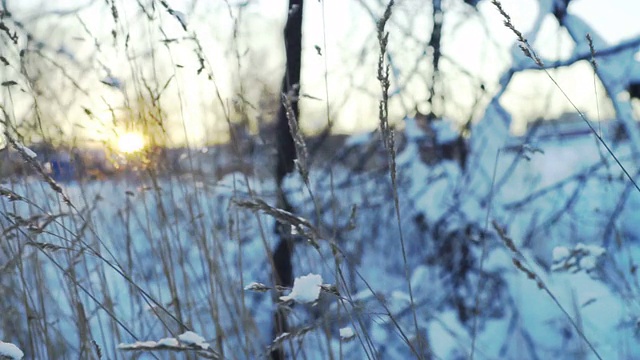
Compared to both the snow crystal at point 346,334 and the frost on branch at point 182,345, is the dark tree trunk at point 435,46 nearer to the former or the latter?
the snow crystal at point 346,334

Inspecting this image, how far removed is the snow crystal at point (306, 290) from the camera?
2.65 ft

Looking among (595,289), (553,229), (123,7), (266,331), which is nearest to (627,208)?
(595,289)

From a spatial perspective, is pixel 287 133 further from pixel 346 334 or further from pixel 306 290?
pixel 306 290

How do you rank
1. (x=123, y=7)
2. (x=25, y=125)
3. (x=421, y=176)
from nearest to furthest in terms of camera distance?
(x=123, y=7)
(x=25, y=125)
(x=421, y=176)

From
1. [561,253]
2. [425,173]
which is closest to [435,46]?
[425,173]

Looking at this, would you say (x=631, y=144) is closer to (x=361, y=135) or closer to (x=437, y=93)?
(x=437, y=93)

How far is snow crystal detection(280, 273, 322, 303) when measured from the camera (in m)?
0.81

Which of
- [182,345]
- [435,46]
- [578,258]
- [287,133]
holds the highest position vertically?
[435,46]

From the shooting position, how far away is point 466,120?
2879mm

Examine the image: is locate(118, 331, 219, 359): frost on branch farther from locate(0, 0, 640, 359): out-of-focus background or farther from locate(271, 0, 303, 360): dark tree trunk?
locate(271, 0, 303, 360): dark tree trunk

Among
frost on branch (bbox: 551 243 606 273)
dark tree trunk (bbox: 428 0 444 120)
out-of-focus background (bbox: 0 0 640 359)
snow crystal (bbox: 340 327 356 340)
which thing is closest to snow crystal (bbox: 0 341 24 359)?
snow crystal (bbox: 340 327 356 340)

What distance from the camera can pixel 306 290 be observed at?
2.75 feet

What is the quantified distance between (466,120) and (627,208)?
74 cm

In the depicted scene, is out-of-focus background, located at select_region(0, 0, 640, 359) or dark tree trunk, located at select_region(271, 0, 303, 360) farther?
dark tree trunk, located at select_region(271, 0, 303, 360)
